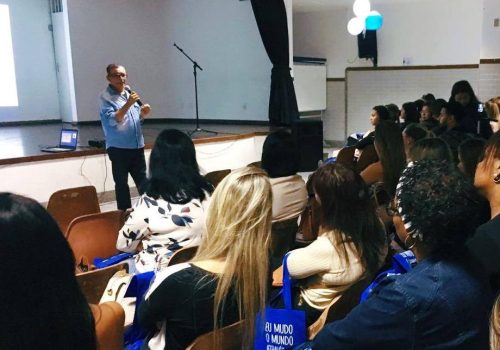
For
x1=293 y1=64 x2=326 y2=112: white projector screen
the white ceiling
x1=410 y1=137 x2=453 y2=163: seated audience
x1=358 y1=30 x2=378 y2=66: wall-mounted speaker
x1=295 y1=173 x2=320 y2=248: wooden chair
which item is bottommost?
x1=295 y1=173 x2=320 y2=248: wooden chair

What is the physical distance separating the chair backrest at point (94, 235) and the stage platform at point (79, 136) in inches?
110

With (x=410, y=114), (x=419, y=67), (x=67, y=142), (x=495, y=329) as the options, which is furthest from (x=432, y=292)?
(x=419, y=67)

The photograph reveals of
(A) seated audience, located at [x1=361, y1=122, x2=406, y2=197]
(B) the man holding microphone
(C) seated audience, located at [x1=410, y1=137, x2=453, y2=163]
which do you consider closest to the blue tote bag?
(C) seated audience, located at [x1=410, y1=137, x2=453, y2=163]

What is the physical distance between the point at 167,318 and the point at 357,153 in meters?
3.07

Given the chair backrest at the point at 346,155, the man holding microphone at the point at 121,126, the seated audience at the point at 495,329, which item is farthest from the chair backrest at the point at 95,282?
the chair backrest at the point at 346,155

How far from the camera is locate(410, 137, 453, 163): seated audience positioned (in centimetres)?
243

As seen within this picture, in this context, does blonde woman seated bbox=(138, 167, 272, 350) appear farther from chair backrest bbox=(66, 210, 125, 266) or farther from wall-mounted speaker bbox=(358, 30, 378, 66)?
wall-mounted speaker bbox=(358, 30, 378, 66)

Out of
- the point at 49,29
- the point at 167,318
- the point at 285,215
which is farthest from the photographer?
the point at 49,29

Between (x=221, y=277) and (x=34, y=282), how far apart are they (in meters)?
0.63

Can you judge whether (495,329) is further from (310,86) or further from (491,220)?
(310,86)

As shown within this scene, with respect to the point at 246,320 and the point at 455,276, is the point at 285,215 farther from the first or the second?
the point at 455,276

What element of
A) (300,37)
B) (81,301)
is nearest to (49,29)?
(300,37)

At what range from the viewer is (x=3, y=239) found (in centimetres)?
81

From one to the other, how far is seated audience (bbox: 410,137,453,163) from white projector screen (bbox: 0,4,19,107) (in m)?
7.47
